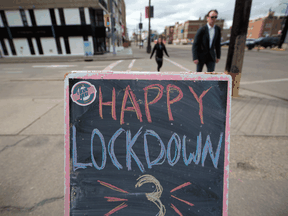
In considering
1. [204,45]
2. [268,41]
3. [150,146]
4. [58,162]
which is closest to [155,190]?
[150,146]

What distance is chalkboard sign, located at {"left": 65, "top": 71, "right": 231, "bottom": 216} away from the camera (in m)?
1.12

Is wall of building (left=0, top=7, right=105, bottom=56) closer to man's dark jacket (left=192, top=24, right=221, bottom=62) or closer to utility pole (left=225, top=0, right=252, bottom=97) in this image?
man's dark jacket (left=192, top=24, right=221, bottom=62)

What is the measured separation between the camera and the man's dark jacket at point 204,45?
12.1ft

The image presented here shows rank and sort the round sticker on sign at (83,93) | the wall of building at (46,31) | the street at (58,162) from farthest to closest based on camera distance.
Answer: the wall of building at (46,31) → the street at (58,162) → the round sticker on sign at (83,93)

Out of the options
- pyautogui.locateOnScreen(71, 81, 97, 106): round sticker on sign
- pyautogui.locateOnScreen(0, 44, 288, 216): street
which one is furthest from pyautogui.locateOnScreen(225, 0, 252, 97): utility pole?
pyautogui.locateOnScreen(71, 81, 97, 106): round sticker on sign

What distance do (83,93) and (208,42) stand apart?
3549mm

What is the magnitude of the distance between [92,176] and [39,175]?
126 centimetres

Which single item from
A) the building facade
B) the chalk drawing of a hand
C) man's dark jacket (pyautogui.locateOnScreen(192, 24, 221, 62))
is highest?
the building facade

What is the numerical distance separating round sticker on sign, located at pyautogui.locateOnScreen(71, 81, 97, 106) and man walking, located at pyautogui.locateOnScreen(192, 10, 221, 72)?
11.3 feet

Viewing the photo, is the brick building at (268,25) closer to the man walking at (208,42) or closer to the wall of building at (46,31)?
the wall of building at (46,31)

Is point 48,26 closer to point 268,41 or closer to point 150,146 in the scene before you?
point 150,146

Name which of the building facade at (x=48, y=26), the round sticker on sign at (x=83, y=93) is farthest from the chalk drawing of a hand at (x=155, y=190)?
the building facade at (x=48, y=26)

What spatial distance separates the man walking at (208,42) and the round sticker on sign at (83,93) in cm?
344

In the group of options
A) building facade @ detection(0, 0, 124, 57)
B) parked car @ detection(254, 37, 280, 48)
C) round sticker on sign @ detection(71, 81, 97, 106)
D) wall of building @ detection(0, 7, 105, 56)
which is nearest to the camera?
round sticker on sign @ detection(71, 81, 97, 106)
